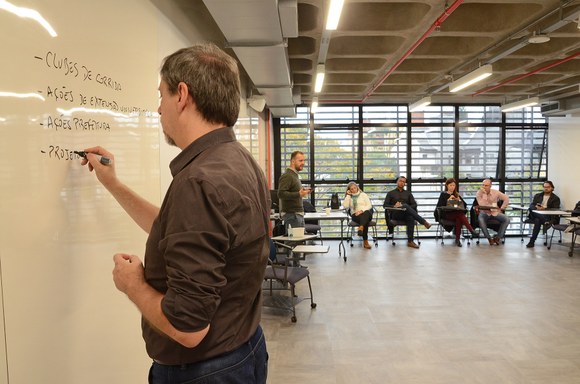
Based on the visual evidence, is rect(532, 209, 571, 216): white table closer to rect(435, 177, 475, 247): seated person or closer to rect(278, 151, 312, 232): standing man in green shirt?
rect(435, 177, 475, 247): seated person

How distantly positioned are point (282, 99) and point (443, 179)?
15.4 feet

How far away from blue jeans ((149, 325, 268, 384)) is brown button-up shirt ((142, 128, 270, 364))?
0.02 meters

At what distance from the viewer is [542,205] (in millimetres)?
8148

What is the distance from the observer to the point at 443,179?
9055 mm

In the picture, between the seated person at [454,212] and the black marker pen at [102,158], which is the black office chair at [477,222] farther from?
the black marker pen at [102,158]

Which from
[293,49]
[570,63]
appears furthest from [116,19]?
[570,63]

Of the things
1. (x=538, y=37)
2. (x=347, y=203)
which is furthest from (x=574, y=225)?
(x=538, y=37)

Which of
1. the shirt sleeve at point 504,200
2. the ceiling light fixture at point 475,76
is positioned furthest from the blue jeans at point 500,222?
the ceiling light fixture at point 475,76

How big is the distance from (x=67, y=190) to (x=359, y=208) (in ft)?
22.6

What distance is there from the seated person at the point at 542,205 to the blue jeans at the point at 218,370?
8.25 meters

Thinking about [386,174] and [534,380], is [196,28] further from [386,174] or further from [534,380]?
[386,174]

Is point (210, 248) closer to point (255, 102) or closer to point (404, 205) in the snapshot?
point (255, 102)

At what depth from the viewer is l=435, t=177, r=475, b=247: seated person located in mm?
8109

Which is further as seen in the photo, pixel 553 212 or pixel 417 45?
pixel 553 212
